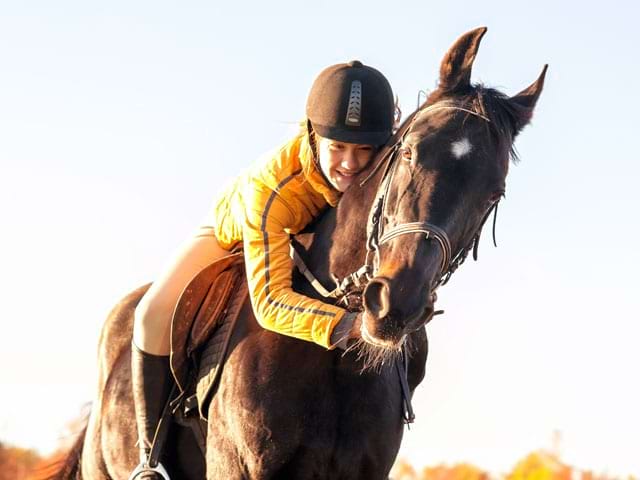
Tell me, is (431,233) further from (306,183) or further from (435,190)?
(306,183)

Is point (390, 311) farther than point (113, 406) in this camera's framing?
No

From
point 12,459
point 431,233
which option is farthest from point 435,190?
point 12,459

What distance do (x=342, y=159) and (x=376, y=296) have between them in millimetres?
1301

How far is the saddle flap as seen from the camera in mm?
7289

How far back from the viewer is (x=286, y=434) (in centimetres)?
650

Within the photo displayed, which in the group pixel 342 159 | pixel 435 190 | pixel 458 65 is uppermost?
pixel 458 65

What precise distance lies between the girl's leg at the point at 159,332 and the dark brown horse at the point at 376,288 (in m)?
0.46

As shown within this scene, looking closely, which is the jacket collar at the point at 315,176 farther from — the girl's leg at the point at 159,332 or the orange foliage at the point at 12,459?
the orange foliage at the point at 12,459

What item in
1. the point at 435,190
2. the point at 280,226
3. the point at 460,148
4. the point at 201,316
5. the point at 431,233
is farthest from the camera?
the point at 201,316

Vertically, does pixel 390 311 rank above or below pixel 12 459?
above

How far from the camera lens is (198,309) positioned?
7383 millimetres

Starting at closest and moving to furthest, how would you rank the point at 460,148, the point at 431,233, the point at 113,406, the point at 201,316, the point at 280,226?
the point at 431,233 → the point at 460,148 → the point at 280,226 → the point at 201,316 → the point at 113,406

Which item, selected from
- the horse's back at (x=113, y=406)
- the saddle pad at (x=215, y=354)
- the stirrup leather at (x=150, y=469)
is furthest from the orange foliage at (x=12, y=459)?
the saddle pad at (x=215, y=354)

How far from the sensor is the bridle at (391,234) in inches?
231
